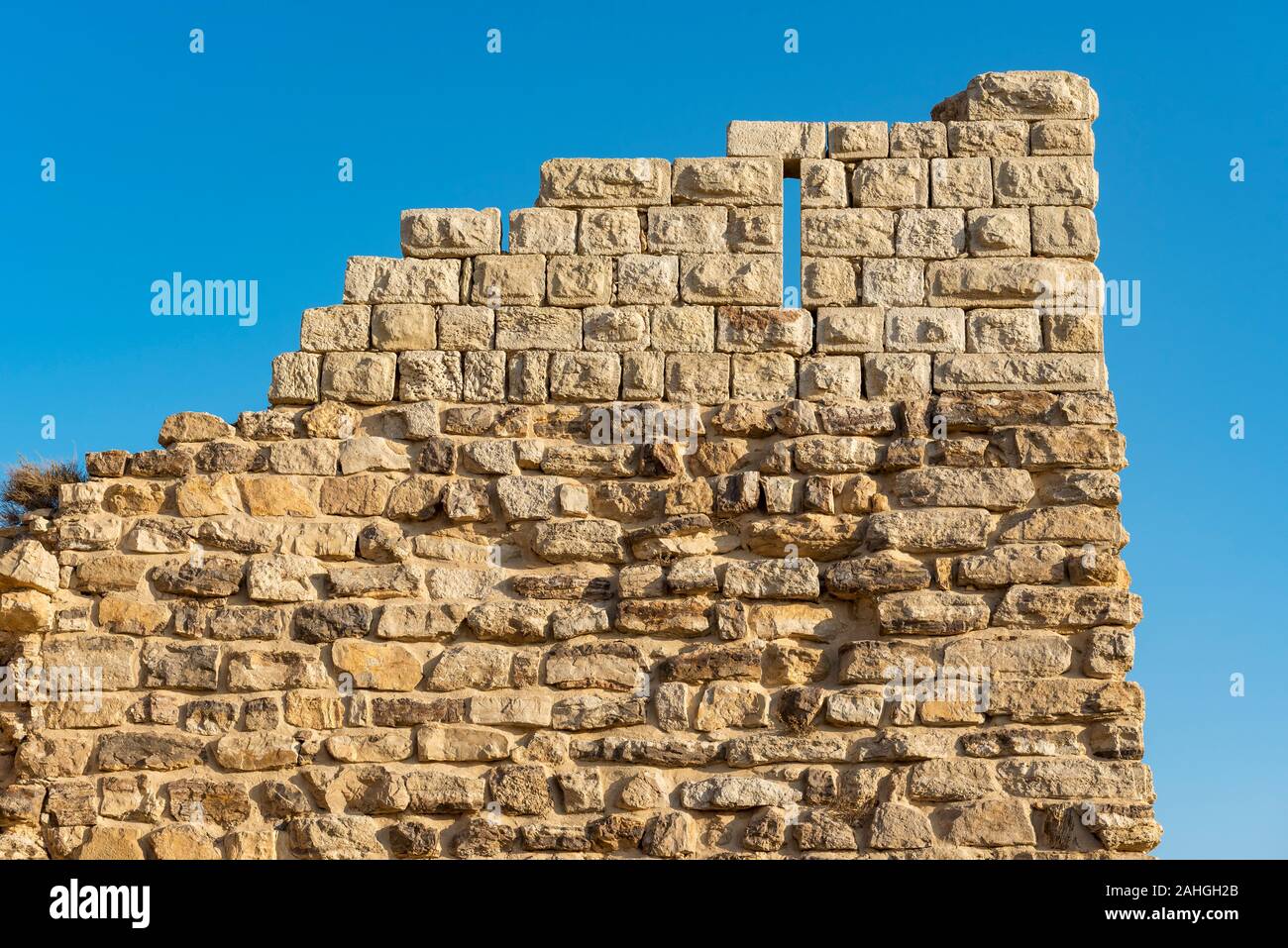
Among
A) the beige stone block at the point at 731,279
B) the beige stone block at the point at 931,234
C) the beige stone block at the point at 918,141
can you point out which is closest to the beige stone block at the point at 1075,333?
the beige stone block at the point at 931,234

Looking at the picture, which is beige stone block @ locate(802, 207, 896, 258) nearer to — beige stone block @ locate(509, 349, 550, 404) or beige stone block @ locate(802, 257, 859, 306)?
beige stone block @ locate(802, 257, 859, 306)

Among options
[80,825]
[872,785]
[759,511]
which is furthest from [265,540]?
[872,785]

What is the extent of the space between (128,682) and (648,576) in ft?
7.15

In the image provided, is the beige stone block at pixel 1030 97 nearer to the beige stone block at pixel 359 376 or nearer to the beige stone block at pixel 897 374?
the beige stone block at pixel 897 374

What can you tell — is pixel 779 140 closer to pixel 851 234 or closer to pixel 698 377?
pixel 851 234

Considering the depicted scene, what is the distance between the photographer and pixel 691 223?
641 centimetres

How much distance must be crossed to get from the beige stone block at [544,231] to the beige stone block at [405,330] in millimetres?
487

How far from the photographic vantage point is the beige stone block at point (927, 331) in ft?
20.4

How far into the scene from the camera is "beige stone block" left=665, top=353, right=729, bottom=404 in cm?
621

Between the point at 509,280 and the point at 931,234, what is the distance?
1.85m

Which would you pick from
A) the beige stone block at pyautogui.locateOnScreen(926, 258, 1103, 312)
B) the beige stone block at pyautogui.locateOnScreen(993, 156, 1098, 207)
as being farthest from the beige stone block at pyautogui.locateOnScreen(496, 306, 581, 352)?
the beige stone block at pyautogui.locateOnScreen(993, 156, 1098, 207)

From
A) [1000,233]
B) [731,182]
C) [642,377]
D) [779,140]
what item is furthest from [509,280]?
[1000,233]

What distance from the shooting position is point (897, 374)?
6.20 meters

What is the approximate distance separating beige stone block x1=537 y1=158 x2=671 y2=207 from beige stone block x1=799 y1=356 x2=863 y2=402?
3.32 ft
